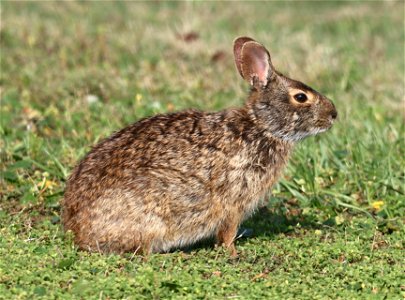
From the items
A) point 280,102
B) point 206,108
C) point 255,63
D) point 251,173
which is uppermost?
point 255,63

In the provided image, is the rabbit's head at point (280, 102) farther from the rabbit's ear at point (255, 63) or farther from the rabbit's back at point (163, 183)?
the rabbit's back at point (163, 183)

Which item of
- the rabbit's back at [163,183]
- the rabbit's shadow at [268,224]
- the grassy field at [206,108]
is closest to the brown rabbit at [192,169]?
the rabbit's back at [163,183]

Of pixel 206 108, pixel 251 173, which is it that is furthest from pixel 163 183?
pixel 206 108

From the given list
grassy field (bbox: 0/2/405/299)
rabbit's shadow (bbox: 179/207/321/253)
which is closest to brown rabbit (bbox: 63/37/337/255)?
grassy field (bbox: 0/2/405/299)

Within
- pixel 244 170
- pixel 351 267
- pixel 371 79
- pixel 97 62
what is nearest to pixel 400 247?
pixel 351 267

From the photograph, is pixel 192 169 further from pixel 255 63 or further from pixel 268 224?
pixel 268 224

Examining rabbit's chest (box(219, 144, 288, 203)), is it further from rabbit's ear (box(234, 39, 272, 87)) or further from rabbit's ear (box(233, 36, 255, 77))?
rabbit's ear (box(233, 36, 255, 77))
